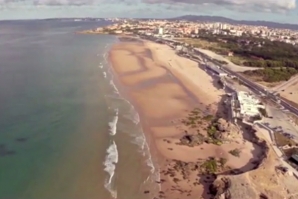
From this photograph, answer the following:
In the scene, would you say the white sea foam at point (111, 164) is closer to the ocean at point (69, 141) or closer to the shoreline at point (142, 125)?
the ocean at point (69, 141)

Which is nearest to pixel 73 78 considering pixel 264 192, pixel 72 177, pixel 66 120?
pixel 66 120

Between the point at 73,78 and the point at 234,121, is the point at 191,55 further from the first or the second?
the point at 234,121

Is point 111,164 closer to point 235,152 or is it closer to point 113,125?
point 113,125

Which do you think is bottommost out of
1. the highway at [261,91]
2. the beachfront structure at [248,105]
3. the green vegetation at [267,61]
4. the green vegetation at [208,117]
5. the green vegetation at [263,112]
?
the green vegetation at [267,61]

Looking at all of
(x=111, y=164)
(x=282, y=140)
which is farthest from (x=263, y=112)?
(x=111, y=164)

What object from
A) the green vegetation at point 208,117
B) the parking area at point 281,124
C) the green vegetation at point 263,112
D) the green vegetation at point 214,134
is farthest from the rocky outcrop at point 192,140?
the green vegetation at point 263,112

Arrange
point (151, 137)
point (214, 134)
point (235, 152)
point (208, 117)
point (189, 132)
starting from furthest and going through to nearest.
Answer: point (208, 117)
point (189, 132)
point (151, 137)
point (214, 134)
point (235, 152)

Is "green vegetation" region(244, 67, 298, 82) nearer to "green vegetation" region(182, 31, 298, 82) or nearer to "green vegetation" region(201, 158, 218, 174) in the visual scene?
"green vegetation" region(182, 31, 298, 82)
